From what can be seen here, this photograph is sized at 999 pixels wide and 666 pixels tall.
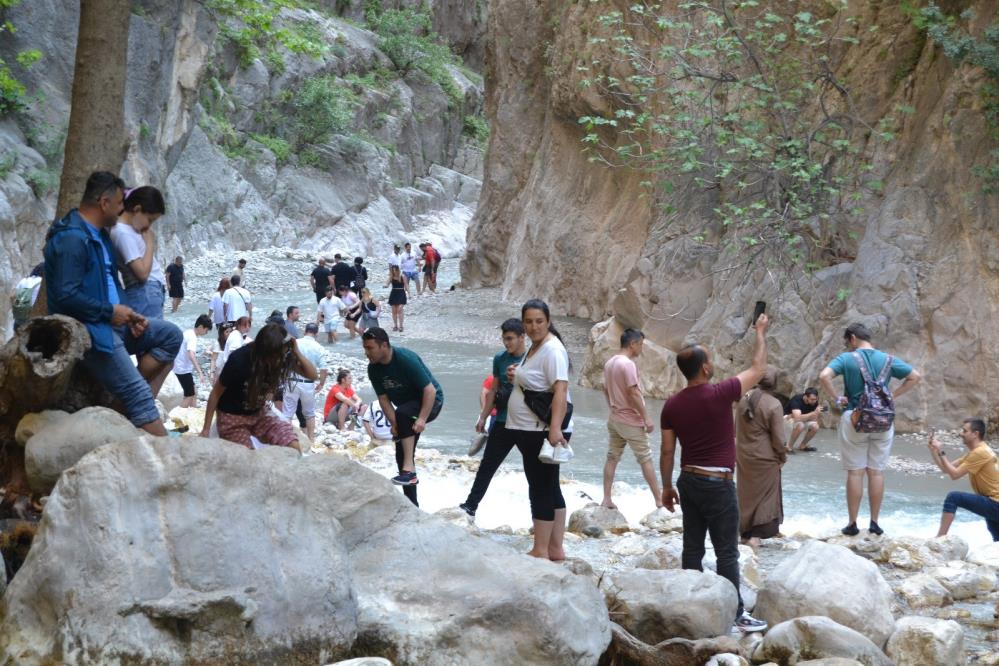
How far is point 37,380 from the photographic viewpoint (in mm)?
5801

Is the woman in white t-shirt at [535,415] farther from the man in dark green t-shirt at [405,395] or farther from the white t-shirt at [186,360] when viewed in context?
the white t-shirt at [186,360]

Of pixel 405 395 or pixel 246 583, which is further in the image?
pixel 405 395

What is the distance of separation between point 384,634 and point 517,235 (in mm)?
23897

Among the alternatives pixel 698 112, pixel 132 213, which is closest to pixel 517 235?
pixel 698 112

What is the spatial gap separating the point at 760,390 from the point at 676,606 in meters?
2.71

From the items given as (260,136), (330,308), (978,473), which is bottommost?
(330,308)

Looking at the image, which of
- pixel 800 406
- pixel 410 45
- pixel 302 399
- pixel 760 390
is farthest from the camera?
pixel 410 45

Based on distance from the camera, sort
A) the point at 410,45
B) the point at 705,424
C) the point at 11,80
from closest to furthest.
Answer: the point at 705,424, the point at 11,80, the point at 410,45

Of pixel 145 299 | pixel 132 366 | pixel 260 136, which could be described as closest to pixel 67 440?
pixel 132 366

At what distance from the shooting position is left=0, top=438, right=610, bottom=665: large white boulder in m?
4.58

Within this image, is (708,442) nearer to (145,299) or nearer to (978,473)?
(145,299)

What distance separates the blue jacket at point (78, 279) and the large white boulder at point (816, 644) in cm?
377

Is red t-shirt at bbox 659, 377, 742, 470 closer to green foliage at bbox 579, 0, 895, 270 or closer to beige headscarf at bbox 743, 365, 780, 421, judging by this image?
beige headscarf at bbox 743, 365, 780, 421

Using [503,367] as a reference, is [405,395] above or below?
below
